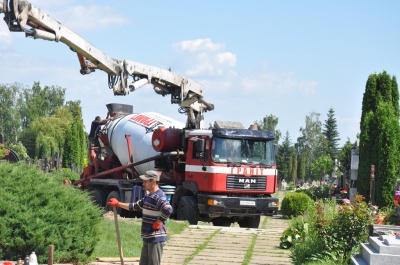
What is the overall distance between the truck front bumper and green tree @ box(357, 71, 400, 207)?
23.4 ft

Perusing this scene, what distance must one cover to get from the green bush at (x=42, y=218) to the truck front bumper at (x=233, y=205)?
26.9ft

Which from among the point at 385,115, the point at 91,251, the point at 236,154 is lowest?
the point at 91,251

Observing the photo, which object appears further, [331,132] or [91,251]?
[331,132]

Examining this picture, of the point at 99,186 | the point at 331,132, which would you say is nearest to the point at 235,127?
the point at 99,186

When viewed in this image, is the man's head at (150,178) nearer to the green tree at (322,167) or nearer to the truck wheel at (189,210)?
the truck wheel at (189,210)

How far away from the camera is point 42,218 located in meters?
9.63

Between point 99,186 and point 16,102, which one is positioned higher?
point 16,102

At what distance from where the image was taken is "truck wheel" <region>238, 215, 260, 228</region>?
20.2 metres

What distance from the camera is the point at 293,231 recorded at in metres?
13.9

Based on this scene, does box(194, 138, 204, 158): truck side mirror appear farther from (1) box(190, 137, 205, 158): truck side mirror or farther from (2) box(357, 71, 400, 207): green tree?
(2) box(357, 71, 400, 207): green tree

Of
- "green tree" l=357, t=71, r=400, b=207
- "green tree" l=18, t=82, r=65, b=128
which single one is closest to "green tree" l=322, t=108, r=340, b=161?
"green tree" l=18, t=82, r=65, b=128

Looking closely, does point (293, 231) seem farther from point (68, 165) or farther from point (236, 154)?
point (68, 165)

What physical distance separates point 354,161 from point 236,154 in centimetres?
1274

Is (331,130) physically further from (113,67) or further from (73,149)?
(113,67)
